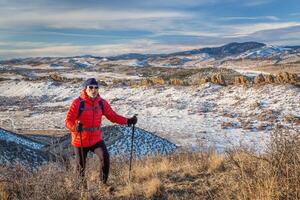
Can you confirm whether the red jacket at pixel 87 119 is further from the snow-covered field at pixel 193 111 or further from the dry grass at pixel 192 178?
the snow-covered field at pixel 193 111

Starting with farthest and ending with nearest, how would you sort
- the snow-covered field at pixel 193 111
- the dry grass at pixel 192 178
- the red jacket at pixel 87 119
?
the snow-covered field at pixel 193 111 < the red jacket at pixel 87 119 < the dry grass at pixel 192 178

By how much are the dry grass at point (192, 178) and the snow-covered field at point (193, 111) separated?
6.83m

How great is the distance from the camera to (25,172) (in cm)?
545

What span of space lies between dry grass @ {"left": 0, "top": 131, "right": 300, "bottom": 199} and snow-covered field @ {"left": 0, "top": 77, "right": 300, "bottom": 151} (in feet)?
22.4

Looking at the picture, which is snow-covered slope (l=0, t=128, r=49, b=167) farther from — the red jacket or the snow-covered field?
the red jacket

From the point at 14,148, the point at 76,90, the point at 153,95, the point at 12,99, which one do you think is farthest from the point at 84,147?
the point at 12,99

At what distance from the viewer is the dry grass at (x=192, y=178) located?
4.14 m

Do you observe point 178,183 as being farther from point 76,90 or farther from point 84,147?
point 76,90

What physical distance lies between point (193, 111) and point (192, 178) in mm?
15601

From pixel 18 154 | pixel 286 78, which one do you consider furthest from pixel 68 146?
pixel 286 78

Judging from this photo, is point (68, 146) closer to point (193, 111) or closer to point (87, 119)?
point (87, 119)

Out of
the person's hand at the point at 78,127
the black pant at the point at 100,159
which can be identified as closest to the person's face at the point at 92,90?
the person's hand at the point at 78,127

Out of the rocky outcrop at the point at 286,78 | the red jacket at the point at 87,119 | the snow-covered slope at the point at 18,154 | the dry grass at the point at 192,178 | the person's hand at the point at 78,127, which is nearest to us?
the dry grass at the point at 192,178

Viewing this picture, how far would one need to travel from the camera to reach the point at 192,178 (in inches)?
258
